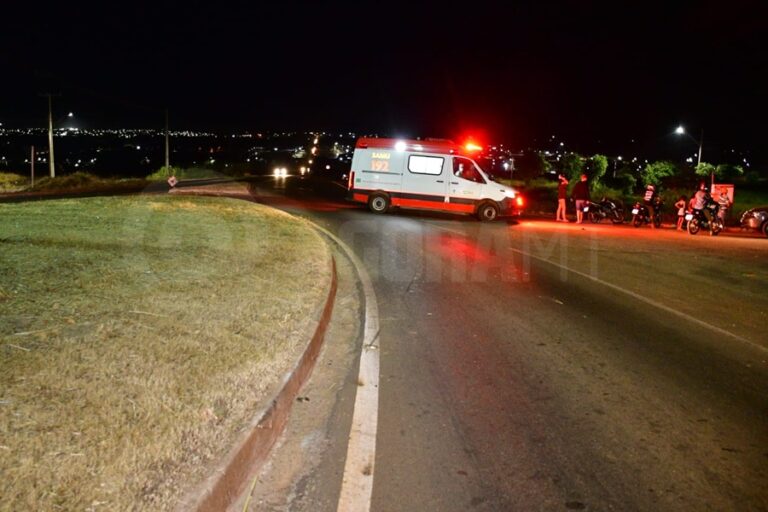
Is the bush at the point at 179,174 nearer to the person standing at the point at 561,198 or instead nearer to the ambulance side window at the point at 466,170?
the ambulance side window at the point at 466,170

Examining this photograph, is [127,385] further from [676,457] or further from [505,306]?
[505,306]

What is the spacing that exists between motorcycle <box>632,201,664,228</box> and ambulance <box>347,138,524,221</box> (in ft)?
13.4

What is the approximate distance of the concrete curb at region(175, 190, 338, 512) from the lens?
347cm

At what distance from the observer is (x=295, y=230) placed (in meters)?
15.7

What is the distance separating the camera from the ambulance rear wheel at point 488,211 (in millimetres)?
21969

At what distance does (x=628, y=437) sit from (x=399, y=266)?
7749 mm

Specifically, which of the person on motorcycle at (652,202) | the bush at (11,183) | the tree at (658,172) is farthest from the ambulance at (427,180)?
the bush at (11,183)

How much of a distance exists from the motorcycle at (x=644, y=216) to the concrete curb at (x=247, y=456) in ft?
63.4

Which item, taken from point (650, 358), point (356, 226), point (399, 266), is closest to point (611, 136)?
point (356, 226)

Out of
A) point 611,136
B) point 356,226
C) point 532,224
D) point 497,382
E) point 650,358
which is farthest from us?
point 611,136

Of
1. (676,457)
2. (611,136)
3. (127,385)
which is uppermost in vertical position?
(611,136)

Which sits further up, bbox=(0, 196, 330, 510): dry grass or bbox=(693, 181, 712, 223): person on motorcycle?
bbox=(693, 181, 712, 223): person on motorcycle

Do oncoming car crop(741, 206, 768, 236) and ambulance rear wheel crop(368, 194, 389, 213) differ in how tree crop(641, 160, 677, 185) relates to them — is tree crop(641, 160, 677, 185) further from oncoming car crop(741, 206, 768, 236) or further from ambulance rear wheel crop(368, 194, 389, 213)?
ambulance rear wheel crop(368, 194, 389, 213)

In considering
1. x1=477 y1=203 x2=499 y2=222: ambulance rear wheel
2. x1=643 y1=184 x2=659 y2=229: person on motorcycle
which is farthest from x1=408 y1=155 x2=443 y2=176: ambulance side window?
x1=643 y1=184 x2=659 y2=229: person on motorcycle
